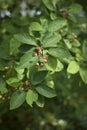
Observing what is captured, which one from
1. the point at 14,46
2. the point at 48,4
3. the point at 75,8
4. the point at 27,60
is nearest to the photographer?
the point at 27,60

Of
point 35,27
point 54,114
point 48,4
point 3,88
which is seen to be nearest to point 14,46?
point 35,27

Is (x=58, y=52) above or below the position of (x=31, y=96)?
above

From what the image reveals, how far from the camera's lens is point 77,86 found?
2312mm

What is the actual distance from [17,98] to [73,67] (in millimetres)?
375

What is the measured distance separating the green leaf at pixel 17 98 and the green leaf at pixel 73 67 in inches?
11.7

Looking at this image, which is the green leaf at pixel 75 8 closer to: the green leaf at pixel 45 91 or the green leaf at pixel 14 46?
the green leaf at pixel 14 46

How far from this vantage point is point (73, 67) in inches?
78.1

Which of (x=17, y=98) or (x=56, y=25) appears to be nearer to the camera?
(x=17, y=98)

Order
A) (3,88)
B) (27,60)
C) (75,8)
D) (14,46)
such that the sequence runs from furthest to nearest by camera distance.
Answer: (75,8) → (14,46) → (3,88) → (27,60)

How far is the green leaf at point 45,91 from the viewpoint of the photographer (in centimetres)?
186

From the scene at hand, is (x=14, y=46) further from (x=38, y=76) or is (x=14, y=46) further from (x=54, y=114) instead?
(x=54, y=114)

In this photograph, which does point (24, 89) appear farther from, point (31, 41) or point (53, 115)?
point (53, 115)

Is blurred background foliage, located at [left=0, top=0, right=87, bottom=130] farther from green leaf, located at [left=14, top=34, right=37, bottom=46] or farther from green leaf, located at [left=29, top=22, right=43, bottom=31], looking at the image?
green leaf, located at [left=14, top=34, right=37, bottom=46]

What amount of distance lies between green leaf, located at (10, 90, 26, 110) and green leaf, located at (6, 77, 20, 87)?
46mm
